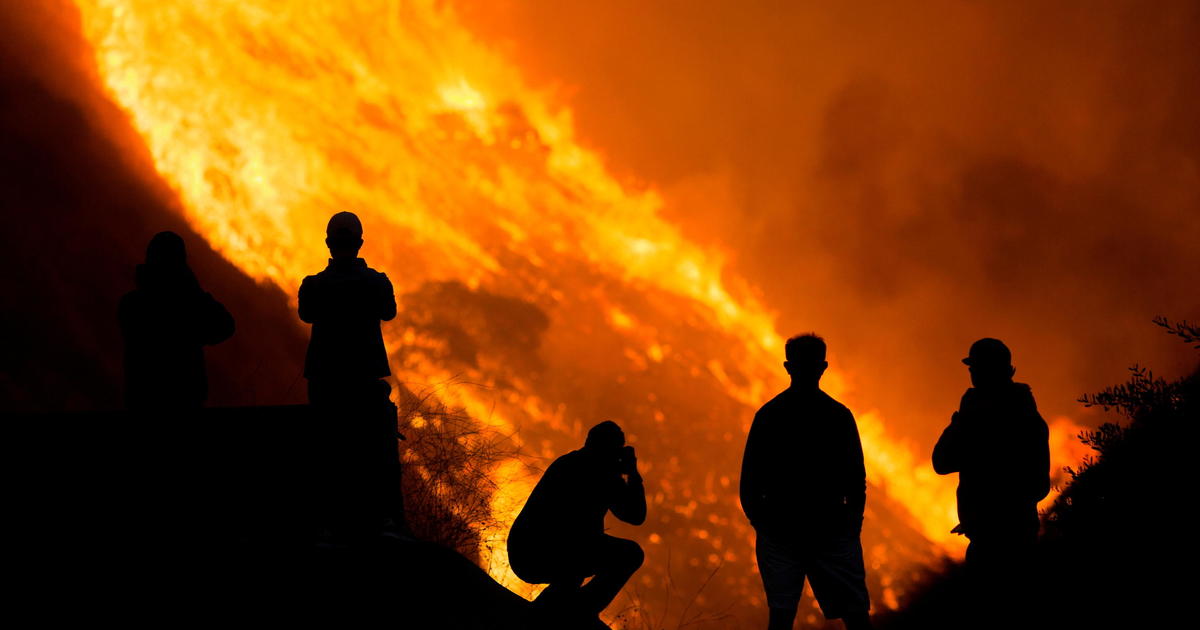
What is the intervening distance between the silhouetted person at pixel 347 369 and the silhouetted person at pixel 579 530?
133cm

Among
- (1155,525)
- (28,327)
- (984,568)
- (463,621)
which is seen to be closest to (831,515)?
(984,568)

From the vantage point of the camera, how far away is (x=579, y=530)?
18.2 feet

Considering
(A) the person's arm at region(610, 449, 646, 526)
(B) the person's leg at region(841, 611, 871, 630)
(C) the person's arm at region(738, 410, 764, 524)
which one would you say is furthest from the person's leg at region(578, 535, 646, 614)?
(B) the person's leg at region(841, 611, 871, 630)

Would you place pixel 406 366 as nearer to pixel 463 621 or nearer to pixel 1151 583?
pixel 463 621

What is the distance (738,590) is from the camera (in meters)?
44.3

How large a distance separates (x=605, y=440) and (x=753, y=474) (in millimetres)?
822

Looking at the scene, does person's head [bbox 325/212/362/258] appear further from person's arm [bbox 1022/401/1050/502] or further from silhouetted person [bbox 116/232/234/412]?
person's arm [bbox 1022/401/1050/502]

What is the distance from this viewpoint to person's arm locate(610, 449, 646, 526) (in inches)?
221

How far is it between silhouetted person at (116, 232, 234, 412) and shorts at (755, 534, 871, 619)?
3302 millimetres

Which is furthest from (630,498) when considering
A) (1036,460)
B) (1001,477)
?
(1036,460)

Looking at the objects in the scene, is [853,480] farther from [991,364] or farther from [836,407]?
[991,364]

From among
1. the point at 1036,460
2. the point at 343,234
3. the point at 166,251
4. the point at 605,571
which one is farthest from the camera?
the point at 343,234

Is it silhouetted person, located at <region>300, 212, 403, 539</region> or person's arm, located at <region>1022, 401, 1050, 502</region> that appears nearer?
person's arm, located at <region>1022, 401, 1050, 502</region>

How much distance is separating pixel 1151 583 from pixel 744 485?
7.99 feet
